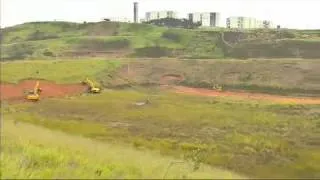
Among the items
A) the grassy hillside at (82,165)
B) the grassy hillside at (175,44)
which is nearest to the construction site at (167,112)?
the grassy hillside at (82,165)

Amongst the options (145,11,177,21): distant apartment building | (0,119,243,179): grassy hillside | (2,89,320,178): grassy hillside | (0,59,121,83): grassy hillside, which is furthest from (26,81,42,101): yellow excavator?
(145,11,177,21): distant apartment building

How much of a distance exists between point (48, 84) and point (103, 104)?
10.2 metres

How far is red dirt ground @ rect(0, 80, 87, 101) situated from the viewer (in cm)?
4472

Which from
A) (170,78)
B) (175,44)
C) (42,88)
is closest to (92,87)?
(42,88)

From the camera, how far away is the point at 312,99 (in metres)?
48.3

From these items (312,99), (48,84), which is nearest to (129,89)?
(48,84)

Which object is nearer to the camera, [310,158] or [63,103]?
[310,158]

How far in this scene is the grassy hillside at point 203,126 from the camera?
2603cm

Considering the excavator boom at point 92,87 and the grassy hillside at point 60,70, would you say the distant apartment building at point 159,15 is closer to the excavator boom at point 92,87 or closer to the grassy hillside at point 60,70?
the grassy hillside at point 60,70

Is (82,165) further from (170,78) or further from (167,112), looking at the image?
(170,78)

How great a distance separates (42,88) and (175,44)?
38.9m

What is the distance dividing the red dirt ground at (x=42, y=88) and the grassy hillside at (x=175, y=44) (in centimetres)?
2825

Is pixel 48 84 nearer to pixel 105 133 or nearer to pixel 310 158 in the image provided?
pixel 105 133

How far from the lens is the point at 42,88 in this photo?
4862cm
